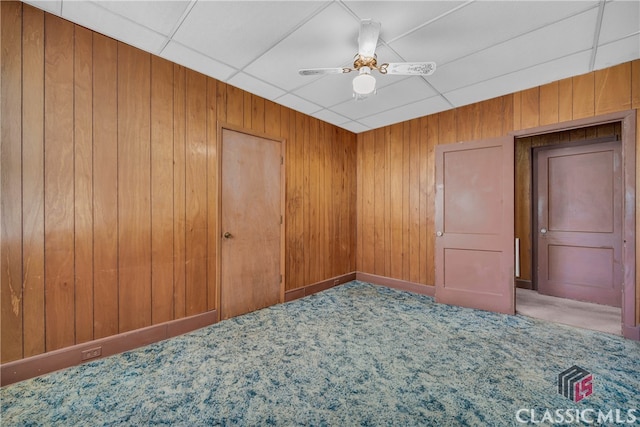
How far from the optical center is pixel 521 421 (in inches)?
63.5

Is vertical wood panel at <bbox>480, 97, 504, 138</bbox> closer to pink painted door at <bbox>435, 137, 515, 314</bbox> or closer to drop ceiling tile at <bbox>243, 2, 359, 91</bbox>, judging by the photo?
pink painted door at <bbox>435, 137, 515, 314</bbox>

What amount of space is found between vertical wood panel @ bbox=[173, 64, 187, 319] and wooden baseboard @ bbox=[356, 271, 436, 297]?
3.00 m

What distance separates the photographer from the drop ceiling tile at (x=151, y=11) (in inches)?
77.7

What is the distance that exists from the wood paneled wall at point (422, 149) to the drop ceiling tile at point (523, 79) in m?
0.13

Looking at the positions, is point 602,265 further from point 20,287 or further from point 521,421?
point 20,287

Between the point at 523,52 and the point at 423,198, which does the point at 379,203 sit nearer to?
the point at 423,198

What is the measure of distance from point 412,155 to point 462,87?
4.13ft

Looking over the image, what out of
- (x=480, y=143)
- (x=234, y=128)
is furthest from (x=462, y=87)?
(x=234, y=128)

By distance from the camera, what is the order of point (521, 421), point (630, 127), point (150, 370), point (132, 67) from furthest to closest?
point (630, 127)
point (132, 67)
point (150, 370)
point (521, 421)

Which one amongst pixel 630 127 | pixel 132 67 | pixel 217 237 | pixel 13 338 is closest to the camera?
pixel 13 338

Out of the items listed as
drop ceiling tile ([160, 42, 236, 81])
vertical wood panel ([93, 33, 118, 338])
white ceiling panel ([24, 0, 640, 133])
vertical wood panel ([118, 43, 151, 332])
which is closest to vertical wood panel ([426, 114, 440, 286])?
white ceiling panel ([24, 0, 640, 133])

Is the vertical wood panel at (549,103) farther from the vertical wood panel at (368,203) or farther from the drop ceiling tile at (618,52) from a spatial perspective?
the vertical wood panel at (368,203)

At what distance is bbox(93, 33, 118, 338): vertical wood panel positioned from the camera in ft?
7.58

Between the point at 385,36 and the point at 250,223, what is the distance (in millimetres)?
2418
